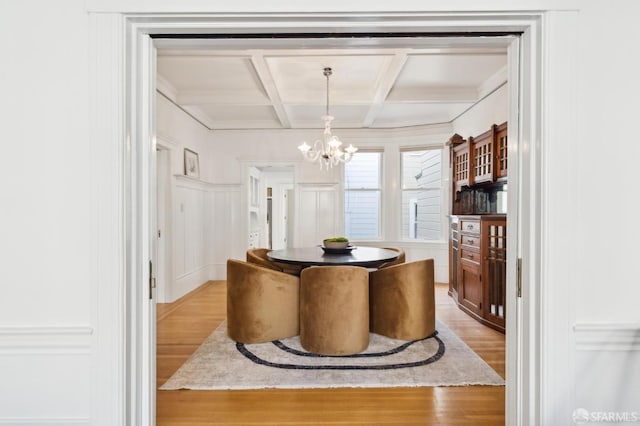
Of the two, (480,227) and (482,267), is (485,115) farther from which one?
(482,267)

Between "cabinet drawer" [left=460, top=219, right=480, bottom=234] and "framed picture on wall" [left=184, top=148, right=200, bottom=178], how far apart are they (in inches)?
146

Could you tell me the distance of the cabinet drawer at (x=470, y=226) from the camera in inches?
148

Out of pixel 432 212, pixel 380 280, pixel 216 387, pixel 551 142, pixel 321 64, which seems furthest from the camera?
pixel 432 212

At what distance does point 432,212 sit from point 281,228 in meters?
4.42

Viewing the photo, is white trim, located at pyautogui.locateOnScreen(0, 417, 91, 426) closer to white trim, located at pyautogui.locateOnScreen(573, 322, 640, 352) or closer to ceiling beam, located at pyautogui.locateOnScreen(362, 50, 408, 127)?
white trim, located at pyautogui.locateOnScreen(573, 322, 640, 352)

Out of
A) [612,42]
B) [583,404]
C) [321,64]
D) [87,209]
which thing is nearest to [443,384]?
[583,404]

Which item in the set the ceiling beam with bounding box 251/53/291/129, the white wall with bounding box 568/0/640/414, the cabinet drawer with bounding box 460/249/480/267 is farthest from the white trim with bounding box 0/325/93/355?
the cabinet drawer with bounding box 460/249/480/267

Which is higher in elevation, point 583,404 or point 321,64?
point 321,64

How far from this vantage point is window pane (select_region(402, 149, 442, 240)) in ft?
19.2

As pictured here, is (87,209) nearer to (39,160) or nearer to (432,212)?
(39,160)

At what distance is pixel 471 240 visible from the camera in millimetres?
3908

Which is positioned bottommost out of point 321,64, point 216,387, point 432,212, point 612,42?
point 216,387

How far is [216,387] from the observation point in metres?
2.36

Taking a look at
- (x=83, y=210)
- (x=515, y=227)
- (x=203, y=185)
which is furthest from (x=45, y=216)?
(x=203, y=185)
